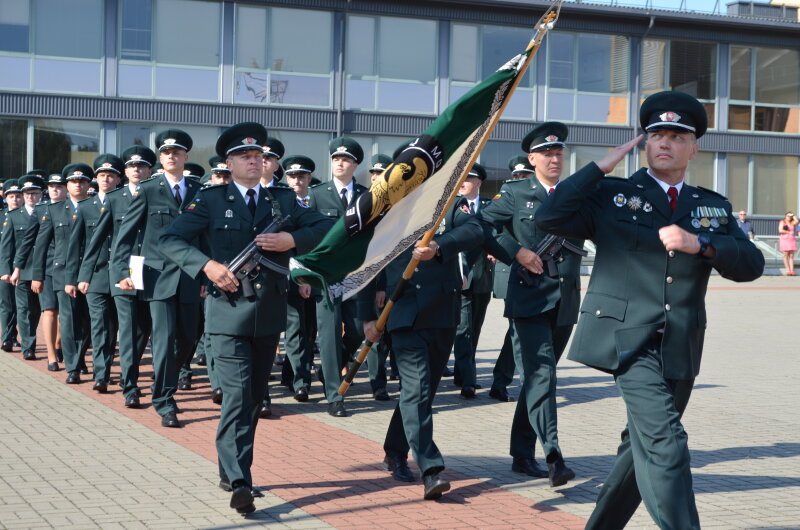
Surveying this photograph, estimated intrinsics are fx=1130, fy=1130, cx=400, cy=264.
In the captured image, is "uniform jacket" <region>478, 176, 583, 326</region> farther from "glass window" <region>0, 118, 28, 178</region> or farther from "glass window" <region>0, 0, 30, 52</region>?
"glass window" <region>0, 0, 30, 52</region>

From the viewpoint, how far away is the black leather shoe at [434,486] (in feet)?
21.7

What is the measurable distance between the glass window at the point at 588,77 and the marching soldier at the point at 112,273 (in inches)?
973

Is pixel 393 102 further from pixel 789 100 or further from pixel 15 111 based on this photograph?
pixel 789 100

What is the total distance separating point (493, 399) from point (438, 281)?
406 cm

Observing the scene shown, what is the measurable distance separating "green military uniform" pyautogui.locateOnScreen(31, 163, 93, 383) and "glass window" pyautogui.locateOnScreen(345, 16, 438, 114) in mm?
19475

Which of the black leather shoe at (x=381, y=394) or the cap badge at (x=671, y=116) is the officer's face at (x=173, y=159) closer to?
the black leather shoe at (x=381, y=394)

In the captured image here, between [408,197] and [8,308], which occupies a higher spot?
[408,197]

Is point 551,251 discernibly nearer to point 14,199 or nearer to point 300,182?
point 300,182

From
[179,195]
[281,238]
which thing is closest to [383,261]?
[281,238]

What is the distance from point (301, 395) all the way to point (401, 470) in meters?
3.49

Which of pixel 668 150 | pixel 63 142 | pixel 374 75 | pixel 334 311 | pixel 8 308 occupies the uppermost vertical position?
pixel 374 75

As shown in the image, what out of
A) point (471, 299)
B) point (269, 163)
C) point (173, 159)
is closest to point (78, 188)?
point (269, 163)

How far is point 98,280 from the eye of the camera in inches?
448

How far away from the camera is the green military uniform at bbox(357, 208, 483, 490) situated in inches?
268
